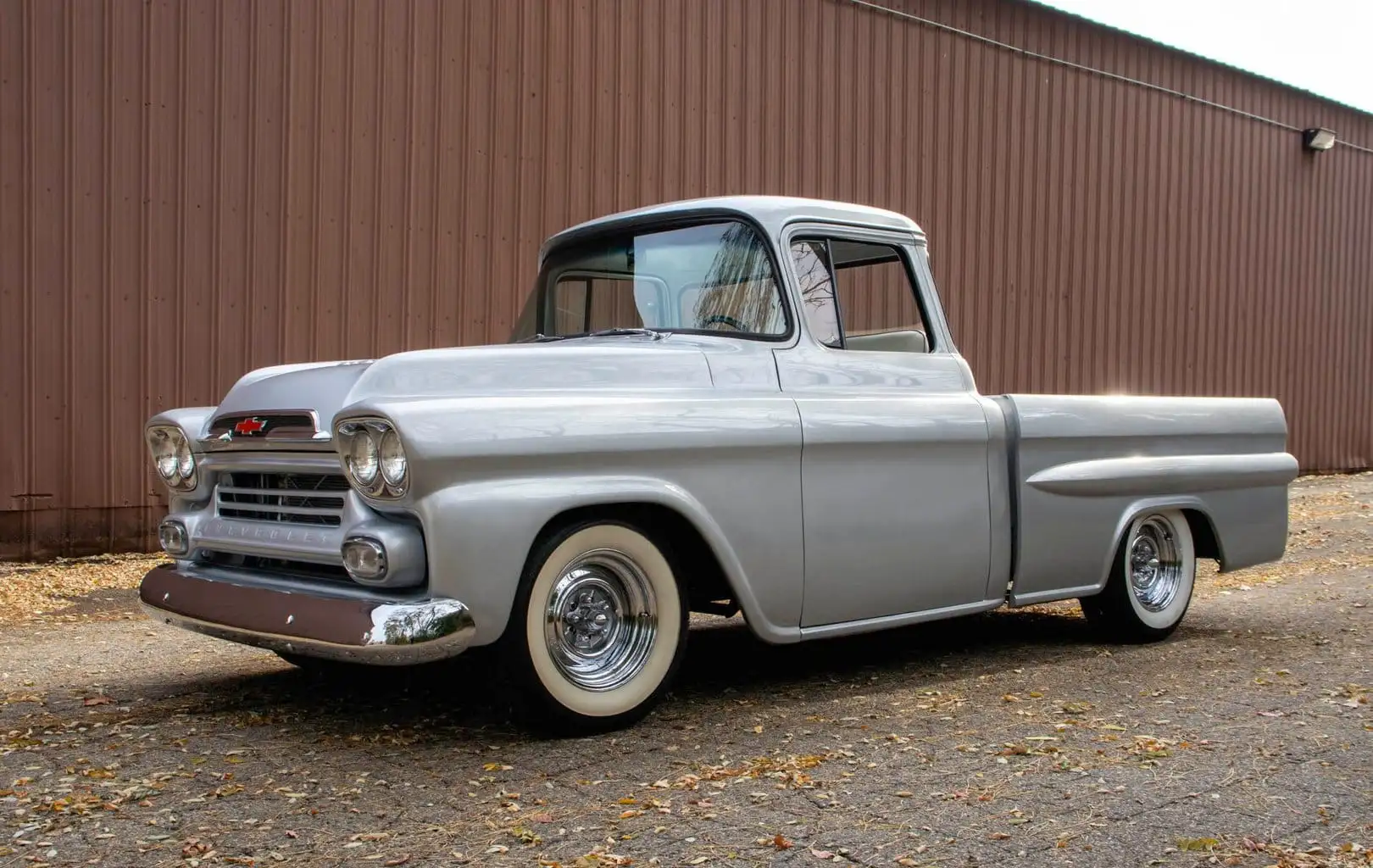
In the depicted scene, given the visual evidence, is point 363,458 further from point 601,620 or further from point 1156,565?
point 1156,565

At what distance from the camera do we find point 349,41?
9.28m

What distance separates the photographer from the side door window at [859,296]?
496 centimetres

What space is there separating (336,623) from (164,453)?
1452 mm

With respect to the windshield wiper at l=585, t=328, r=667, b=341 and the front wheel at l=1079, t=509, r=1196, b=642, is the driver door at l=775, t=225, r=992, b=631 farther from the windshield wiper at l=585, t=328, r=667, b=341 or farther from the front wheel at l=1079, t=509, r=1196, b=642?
the front wheel at l=1079, t=509, r=1196, b=642

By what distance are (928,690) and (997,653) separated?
96 cm

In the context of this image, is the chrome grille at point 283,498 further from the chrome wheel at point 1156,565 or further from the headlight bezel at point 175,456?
the chrome wheel at point 1156,565

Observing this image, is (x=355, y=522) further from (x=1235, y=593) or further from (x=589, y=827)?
(x=1235, y=593)

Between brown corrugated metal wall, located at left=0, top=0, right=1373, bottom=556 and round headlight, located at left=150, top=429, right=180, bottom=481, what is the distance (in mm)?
3985

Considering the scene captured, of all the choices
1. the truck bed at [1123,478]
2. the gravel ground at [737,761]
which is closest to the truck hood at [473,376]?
the gravel ground at [737,761]

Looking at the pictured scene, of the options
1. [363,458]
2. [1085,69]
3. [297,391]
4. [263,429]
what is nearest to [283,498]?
[263,429]

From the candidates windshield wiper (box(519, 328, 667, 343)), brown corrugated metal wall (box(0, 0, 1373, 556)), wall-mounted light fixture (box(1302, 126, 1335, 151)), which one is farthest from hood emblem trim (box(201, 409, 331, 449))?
wall-mounted light fixture (box(1302, 126, 1335, 151))

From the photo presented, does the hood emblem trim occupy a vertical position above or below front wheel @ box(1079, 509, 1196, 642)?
above

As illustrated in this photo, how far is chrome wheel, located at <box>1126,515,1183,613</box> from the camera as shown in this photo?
6.05 metres

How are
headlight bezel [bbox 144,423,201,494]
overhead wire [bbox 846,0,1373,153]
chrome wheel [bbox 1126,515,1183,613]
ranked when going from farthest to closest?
overhead wire [bbox 846,0,1373,153] → chrome wheel [bbox 1126,515,1183,613] → headlight bezel [bbox 144,423,201,494]
